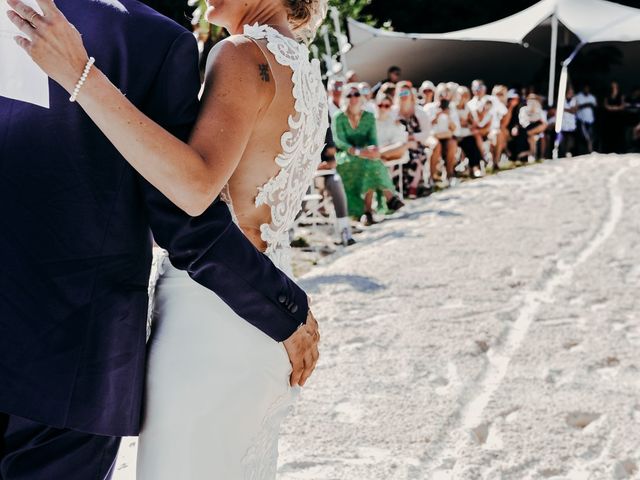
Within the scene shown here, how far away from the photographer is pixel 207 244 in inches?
65.9

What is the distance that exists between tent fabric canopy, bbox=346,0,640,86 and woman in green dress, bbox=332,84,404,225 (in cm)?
1034

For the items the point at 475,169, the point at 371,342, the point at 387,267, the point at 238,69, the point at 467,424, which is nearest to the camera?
the point at 238,69

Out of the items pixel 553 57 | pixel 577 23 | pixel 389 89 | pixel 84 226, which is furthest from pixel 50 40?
pixel 577 23

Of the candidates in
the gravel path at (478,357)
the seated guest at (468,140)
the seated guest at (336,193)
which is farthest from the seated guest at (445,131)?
the gravel path at (478,357)

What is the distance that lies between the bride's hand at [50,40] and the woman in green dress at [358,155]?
29.0 feet

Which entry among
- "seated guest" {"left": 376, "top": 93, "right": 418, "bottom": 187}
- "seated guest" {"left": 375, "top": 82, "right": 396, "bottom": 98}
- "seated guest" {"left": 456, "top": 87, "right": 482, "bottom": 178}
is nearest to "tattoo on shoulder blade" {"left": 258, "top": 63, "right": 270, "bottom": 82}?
"seated guest" {"left": 376, "top": 93, "right": 418, "bottom": 187}

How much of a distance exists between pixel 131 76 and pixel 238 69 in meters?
0.21

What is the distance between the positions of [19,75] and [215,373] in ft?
2.14

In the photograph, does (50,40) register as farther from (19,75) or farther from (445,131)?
(445,131)

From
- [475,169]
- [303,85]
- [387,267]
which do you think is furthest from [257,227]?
[475,169]

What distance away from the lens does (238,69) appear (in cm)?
170

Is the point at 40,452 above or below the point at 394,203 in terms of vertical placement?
above

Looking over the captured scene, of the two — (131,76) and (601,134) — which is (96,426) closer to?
(131,76)

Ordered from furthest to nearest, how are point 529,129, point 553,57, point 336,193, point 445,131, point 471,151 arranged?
1. point 553,57
2. point 529,129
3. point 471,151
4. point 445,131
5. point 336,193
